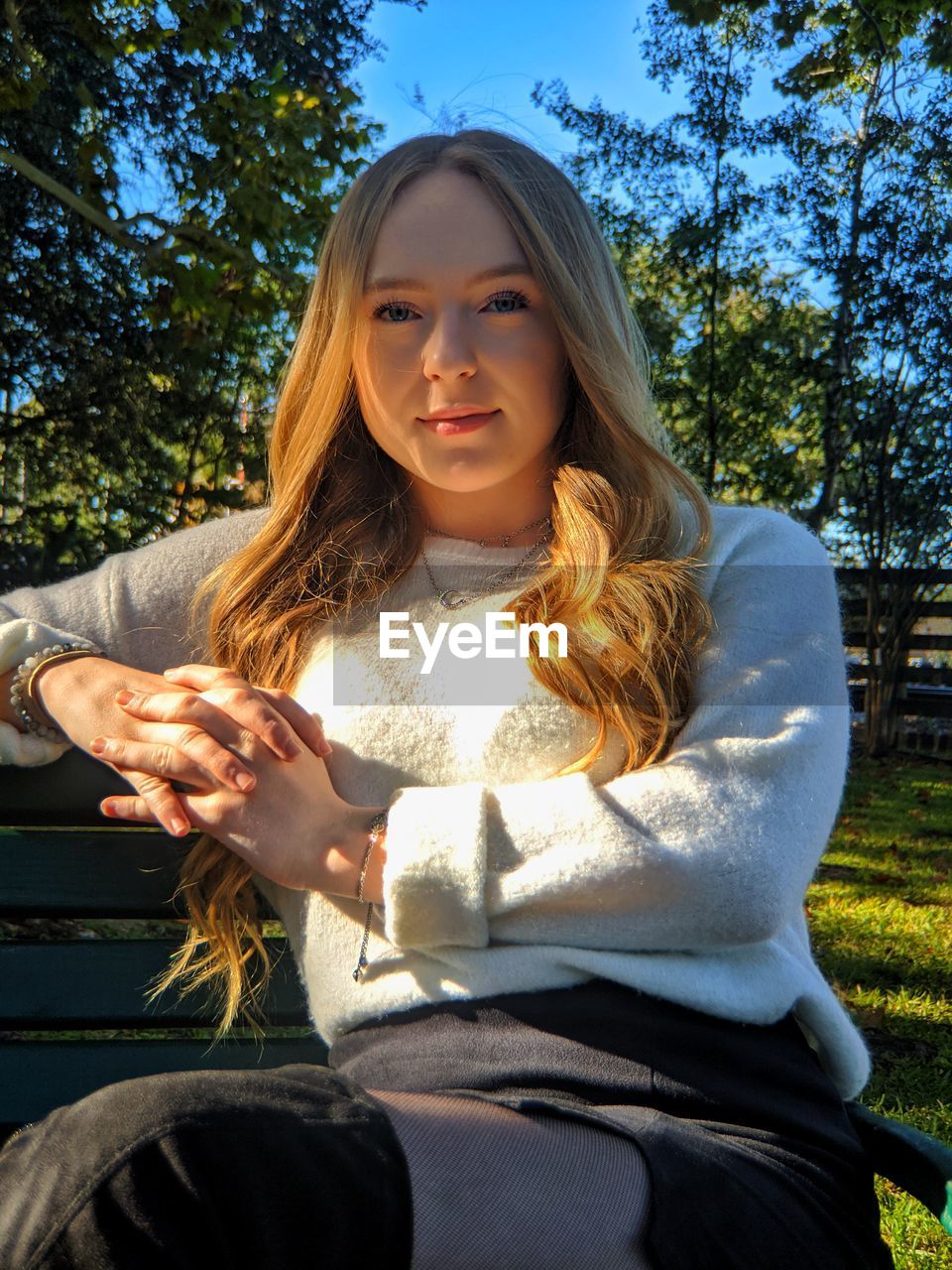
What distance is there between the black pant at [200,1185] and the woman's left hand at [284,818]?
0.49 meters

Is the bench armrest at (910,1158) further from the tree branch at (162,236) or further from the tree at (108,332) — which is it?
the tree at (108,332)

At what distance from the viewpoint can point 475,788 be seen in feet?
5.15

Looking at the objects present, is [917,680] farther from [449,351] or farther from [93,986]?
[93,986]

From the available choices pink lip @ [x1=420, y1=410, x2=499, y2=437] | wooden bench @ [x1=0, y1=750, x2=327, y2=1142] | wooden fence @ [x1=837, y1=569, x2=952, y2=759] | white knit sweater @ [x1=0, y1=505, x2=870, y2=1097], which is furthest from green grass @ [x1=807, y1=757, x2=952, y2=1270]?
wooden fence @ [x1=837, y1=569, x2=952, y2=759]

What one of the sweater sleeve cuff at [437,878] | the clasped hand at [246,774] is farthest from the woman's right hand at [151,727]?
the sweater sleeve cuff at [437,878]

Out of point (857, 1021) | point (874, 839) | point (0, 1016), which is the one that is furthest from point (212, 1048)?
point (874, 839)

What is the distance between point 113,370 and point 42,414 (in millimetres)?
572

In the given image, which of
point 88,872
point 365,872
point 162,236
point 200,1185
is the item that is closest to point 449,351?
point 365,872

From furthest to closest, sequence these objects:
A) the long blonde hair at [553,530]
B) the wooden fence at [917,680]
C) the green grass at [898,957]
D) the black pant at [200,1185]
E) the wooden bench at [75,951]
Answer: the wooden fence at [917,680], the green grass at [898,957], the wooden bench at [75,951], the long blonde hair at [553,530], the black pant at [200,1185]

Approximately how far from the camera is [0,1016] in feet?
6.07

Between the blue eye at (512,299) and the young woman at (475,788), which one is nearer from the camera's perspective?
the young woman at (475,788)

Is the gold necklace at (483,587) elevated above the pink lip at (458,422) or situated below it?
below

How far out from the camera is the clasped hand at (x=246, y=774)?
1614mm

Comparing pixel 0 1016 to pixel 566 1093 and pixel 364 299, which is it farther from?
pixel 364 299
